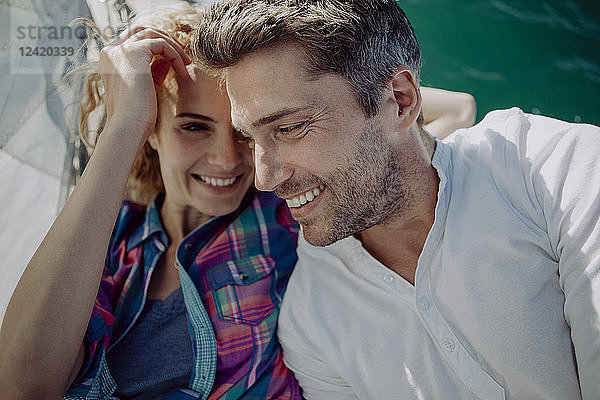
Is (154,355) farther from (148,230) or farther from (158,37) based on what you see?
(158,37)

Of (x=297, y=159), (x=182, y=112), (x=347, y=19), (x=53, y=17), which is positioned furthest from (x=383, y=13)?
(x=53, y=17)

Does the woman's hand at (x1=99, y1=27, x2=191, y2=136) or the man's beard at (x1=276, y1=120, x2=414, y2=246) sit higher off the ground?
the woman's hand at (x1=99, y1=27, x2=191, y2=136)

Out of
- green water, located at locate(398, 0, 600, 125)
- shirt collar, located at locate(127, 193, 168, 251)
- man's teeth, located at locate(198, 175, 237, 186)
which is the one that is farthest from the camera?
green water, located at locate(398, 0, 600, 125)

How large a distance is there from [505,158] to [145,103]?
1112mm

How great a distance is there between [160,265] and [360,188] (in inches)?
33.9

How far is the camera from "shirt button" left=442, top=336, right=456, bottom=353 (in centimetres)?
148

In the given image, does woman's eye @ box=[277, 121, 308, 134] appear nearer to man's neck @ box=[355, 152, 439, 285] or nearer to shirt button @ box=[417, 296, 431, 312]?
man's neck @ box=[355, 152, 439, 285]

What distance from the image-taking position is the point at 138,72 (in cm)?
162

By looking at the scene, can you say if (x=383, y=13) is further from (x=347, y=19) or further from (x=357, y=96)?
(x=357, y=96)

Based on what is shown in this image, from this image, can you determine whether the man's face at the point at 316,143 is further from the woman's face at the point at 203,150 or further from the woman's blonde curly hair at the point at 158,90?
the woman's blonde curly hair at the point at 158,90

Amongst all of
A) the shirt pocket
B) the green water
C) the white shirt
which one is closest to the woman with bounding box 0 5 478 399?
the shirt pocket

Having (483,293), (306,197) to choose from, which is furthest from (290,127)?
(483,293)

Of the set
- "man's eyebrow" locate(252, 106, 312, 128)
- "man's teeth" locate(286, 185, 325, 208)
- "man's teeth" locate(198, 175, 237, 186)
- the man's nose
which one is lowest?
"man's teeth" locate(198, 175, 237, 186)

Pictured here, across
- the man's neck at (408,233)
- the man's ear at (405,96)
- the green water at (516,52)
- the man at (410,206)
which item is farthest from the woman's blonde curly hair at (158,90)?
the green water at (516,52)
